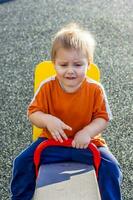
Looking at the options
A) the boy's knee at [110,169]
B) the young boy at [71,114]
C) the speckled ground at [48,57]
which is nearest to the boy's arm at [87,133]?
the young boy at [71,114]

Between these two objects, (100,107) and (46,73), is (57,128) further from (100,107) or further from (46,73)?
(46,73)

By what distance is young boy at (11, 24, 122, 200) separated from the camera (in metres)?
1.61

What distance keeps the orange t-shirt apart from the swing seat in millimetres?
114

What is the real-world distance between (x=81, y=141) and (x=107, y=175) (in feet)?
0.53

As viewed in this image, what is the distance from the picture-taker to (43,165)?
1.67 meters

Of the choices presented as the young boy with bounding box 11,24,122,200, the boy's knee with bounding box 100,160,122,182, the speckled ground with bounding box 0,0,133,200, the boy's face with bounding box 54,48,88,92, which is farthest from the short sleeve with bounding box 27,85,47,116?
the speckled ground with bounding box 0,0,133,200

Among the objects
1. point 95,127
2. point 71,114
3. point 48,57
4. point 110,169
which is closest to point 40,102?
point 71,114

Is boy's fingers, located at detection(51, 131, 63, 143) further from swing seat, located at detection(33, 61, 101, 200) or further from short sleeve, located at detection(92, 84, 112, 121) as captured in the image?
short sleeve, located at detection(92, 84, 112, 121)

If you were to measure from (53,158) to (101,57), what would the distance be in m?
1.59

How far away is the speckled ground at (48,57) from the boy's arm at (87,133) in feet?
1.83

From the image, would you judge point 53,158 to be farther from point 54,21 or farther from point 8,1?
point 8,1

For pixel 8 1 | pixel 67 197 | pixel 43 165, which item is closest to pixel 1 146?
pixel 43 165

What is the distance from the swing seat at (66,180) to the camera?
1.52 m

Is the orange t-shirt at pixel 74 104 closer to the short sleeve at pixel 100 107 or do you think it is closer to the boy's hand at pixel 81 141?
the short sleeve at pixel 100 107
